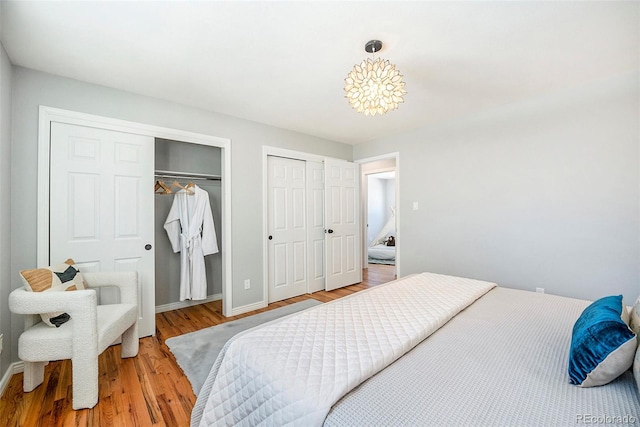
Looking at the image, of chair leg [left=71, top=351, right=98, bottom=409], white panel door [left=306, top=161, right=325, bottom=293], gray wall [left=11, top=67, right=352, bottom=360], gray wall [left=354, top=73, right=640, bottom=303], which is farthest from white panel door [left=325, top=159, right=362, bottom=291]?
chair leg [left=71, top=351, right=98, bottom=409]

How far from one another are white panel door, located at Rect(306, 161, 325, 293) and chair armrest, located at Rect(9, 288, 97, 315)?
258cm

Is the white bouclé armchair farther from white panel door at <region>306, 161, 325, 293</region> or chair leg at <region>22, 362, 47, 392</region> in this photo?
white panel door at <region>306, 161, 325, 293</region>

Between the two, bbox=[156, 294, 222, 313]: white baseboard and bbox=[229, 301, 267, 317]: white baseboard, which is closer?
bbox=[229, 301, 267, 317]: white baseboard

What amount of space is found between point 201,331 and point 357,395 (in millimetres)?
2266

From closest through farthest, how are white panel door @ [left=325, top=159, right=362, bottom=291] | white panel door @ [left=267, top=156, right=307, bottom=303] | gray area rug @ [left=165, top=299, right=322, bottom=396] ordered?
gray area rug @ [left=165, top=299, right=322, bottom=396] < white panel door @ [left=267, top=156, right=307, bottom=303] < white panel door @ [left=325, top=159, right=362, bottom=291]

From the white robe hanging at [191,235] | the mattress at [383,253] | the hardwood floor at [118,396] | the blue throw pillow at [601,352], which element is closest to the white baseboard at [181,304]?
the white robe hanging at [191,235]

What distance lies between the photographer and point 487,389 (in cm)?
86

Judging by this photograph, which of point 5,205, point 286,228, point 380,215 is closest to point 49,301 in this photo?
point 5,205

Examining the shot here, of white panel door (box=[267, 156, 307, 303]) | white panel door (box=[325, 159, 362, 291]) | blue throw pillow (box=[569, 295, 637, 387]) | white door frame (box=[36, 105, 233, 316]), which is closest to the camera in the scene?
blue throw pillow (box=[569, 295, 637, 387])

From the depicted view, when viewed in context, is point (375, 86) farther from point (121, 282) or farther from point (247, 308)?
point (247, 308)

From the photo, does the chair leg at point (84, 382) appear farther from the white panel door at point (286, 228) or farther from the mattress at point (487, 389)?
the white panel door at point (286, 228)

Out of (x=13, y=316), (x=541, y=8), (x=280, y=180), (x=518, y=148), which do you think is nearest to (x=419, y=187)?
(x=518, y=148)

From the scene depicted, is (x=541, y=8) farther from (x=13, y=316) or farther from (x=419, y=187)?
(x=13, y=316)

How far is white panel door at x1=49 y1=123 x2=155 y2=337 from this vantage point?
2174 millimetres
